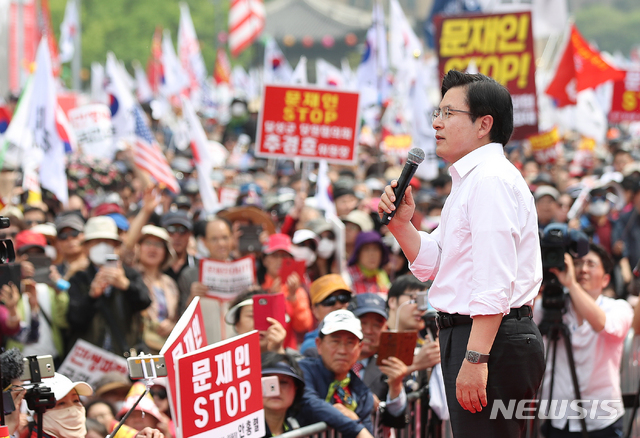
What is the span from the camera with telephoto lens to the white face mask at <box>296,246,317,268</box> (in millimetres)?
2545

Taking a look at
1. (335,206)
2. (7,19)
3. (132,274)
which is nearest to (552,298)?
(132,274)

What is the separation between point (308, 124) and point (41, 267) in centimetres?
361

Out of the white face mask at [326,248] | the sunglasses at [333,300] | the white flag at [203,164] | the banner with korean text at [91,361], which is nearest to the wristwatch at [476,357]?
the sunglasses at [333,300]

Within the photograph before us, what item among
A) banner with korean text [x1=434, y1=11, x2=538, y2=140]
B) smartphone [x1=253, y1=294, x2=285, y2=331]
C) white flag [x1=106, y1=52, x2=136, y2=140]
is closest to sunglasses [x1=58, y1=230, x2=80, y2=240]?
smartphone [x1=253, y1=294, x2=285, y2=331]

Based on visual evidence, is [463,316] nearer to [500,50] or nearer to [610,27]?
[500,50]

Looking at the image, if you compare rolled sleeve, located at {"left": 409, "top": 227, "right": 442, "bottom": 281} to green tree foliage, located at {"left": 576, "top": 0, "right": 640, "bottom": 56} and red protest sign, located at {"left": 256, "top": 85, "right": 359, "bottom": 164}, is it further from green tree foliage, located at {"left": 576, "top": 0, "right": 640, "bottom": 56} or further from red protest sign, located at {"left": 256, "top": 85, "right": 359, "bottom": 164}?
green tree foliage, located at {"left": 576, "top": 0, "right": 640, "bottom": 56}

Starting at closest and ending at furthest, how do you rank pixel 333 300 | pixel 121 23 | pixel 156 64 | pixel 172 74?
1. pixel 333 300
2. pixel 172 74
3. pixel 156 64
4. pixel 121 23

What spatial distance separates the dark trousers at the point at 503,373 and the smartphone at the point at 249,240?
3863 mm

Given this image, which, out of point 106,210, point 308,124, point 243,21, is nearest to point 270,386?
point 106,210

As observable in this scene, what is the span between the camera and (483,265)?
8.74 ft

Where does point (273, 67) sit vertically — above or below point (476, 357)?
above

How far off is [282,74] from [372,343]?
731 inches

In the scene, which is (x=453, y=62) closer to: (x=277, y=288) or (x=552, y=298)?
(x=277, y=288)

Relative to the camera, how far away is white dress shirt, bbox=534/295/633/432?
4.44m
